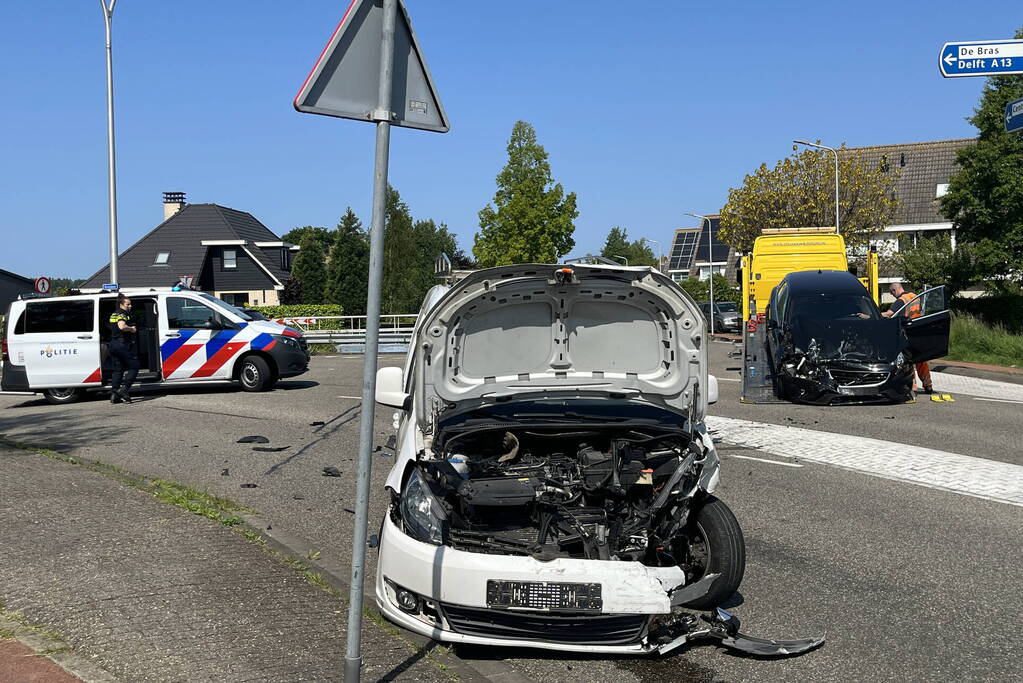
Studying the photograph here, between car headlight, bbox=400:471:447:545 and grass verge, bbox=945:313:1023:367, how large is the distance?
1835 centimetres

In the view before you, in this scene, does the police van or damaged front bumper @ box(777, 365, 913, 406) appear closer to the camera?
damaged front bumper @ box(777, 365, 913, 406)

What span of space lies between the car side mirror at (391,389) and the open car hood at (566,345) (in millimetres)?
336

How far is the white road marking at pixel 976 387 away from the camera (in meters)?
16.3

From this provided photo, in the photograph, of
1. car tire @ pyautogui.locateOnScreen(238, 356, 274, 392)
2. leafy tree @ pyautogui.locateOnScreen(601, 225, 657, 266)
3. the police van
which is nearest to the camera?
the police van

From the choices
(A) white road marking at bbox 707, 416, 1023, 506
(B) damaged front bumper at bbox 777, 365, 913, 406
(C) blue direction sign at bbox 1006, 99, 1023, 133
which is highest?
(C) blue direction sign at bbox 1006, 99, 1023, 133

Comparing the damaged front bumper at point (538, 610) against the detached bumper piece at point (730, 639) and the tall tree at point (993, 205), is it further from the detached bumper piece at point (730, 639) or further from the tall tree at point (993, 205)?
the tall tree at point (993, 205)

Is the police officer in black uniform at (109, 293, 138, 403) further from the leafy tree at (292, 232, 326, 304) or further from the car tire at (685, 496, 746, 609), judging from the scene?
the leafy tree at (292, 232, 326, 304)

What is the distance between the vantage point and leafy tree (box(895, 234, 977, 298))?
28.5m

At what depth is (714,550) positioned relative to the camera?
5.09 meters

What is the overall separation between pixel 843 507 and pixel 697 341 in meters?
2.88

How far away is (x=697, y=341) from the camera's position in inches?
231

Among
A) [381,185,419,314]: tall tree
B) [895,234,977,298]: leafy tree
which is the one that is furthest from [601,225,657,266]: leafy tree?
[895,234,977,298]: leafy tree

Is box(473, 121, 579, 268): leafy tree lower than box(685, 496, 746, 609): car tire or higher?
higher

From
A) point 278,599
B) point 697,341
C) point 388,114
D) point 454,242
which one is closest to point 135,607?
point 278,599
